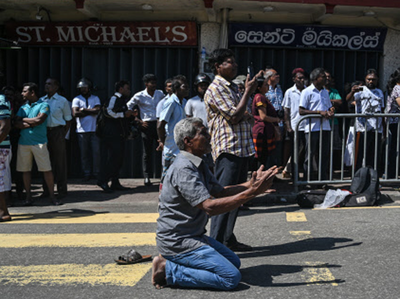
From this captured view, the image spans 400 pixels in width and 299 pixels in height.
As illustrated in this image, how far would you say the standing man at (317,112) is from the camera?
8.91m

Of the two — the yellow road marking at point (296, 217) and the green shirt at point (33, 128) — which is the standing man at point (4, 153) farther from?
the yellow road marking at point (296, 217)

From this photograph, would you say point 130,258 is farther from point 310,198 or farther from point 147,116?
point 147,116

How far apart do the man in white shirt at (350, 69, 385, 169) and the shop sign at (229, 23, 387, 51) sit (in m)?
1.85

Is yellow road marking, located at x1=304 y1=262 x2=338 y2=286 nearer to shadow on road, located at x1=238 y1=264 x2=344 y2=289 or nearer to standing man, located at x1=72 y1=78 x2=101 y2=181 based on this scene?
shadow on road, located at x1=238 y1=264 x2=344 y2=289

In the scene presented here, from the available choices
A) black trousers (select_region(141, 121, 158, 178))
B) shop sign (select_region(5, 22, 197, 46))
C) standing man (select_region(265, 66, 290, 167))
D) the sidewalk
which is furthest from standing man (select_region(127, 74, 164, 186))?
standing man (select_region(265, 66, 290, 167))

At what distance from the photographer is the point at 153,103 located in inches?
424

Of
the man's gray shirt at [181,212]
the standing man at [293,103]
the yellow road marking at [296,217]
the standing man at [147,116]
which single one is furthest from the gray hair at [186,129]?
the standing man at [147,116]

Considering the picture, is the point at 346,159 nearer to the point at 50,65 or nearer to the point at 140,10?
the point at 140,10

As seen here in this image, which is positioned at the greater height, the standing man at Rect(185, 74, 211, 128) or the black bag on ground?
the standing man at Rect(185, 74, 211, 128)

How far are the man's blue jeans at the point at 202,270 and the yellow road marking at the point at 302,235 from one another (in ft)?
6.02

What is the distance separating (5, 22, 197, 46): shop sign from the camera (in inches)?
456

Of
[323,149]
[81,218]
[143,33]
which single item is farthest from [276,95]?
[81,218]

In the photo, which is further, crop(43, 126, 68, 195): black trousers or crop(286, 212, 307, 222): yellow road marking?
crop(43, 126, 68, 195): black trousers

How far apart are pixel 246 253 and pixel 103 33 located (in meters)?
7.59
